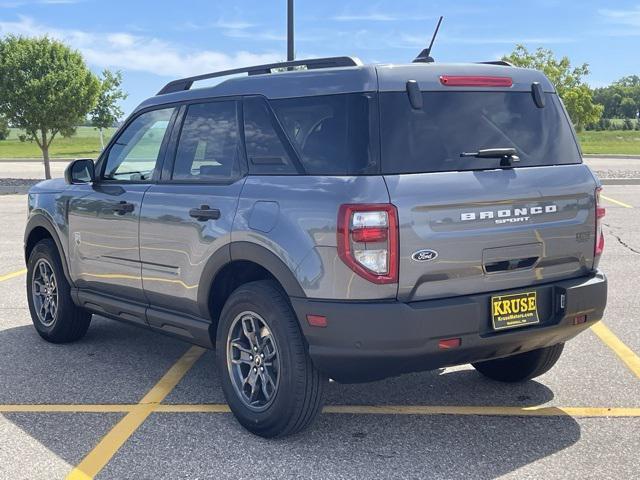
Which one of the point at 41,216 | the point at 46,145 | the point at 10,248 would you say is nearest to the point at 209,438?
the point at 41,216

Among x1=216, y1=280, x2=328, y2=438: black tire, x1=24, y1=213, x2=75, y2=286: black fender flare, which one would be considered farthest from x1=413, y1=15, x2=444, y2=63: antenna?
x1=24, y1=213, x2=75, y2=286: black fender flare

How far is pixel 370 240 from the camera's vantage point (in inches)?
130

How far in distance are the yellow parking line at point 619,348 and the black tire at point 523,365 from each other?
731mm

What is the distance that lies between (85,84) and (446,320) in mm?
23392

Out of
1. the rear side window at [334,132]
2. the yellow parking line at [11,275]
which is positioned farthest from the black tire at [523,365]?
the yellow parking line at [11,275]

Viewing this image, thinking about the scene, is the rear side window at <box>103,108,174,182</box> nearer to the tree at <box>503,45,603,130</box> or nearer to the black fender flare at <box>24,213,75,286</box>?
the black fender flare at <box>24,213,75,286</box>

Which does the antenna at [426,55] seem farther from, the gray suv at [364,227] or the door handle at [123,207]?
the door handle at [123,207]

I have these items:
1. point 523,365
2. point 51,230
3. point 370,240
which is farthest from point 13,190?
point 370,240

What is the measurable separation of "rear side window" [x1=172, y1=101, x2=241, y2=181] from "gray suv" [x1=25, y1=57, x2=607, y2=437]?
0.04ft

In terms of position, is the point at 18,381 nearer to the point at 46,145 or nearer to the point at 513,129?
the point at 513,129

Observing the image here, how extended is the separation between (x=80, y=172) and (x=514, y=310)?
10.6 feet

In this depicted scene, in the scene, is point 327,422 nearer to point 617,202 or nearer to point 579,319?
point 579,319

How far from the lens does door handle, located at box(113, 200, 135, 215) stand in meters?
4.71

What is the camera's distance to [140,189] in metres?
4.70
